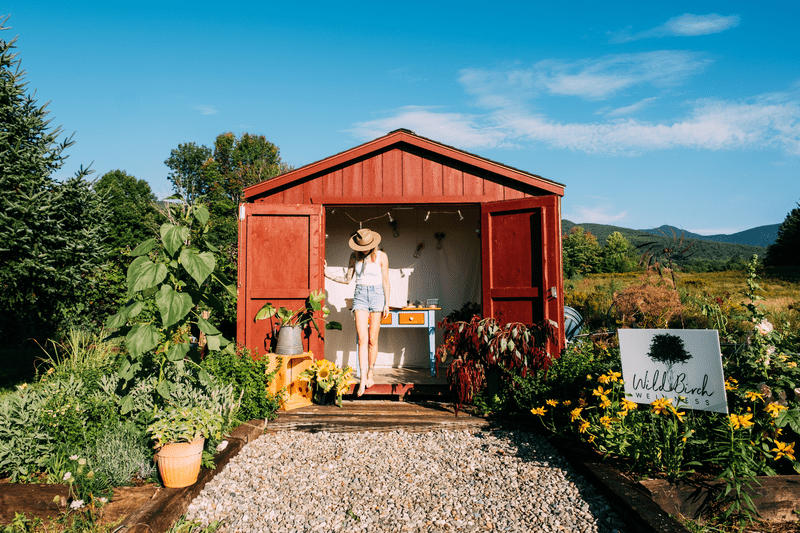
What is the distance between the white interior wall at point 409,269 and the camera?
7.21 metres

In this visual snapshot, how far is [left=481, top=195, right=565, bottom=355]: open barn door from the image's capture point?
4.95 m

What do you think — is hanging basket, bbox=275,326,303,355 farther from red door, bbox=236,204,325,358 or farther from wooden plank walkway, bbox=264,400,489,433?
wooden plank walkway, bbox=264,400,489,433

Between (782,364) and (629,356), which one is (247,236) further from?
A: (782,364)

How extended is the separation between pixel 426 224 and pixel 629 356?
15.3ft

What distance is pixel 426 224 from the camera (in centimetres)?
733

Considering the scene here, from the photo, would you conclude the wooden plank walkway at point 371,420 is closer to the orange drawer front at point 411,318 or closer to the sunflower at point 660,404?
the sunflower at point 660,404

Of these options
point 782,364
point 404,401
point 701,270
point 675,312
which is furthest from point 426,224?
point 701,270

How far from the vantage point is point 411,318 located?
6.24m

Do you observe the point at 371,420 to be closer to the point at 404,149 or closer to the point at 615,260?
the point at 404,149

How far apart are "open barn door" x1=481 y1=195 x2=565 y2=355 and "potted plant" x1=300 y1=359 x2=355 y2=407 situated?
1.83 m

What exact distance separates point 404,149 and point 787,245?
58.4 feet

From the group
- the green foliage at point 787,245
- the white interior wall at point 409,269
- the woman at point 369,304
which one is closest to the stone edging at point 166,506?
the woman at point 369,304

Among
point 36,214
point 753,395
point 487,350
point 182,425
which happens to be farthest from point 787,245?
point 36,214

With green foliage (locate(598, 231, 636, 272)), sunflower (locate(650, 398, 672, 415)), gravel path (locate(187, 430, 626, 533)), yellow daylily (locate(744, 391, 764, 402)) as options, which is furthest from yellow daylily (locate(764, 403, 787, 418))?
green foliage (locate(598, 231, 636, 272))
